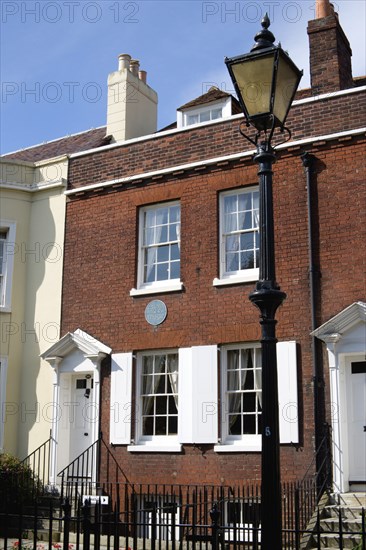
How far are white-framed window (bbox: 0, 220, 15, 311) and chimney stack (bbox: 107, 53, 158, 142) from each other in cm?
389

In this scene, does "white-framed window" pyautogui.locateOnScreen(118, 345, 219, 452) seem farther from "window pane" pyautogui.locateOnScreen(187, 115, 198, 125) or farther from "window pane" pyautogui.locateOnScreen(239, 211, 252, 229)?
"window pane" pyautogui.locateOnScreen(187, 115, 198, 125)

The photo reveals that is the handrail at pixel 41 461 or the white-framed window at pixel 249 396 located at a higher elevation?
the white-framed window at pixel 249 396

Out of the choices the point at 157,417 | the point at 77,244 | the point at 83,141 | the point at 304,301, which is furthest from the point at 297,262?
the point at 83,141

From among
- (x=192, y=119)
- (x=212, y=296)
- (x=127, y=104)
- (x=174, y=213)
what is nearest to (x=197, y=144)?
(x=174, y=213)

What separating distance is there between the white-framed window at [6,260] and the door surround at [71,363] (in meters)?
1.79

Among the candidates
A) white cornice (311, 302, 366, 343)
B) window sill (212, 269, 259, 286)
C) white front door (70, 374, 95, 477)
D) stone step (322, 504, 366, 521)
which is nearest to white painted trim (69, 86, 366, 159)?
window sill (212, 269, 259, 286)

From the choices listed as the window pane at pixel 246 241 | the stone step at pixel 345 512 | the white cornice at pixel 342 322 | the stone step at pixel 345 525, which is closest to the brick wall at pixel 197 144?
the window pane at pixel 246 241

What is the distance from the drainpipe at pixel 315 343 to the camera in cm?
1273

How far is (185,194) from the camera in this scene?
15.4 m

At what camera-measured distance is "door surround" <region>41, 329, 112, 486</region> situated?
1548 cm

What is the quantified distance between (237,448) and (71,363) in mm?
4504

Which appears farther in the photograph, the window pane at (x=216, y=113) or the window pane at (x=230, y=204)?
the window pane at (x=216, y=113)

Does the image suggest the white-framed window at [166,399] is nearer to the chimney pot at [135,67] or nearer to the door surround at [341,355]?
the door surround at [341,355]

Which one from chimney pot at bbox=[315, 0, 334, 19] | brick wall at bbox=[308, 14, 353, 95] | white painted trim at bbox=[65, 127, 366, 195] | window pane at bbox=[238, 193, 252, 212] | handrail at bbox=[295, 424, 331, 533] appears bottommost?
handrail at bbox=[295, 424, 331, 533]
